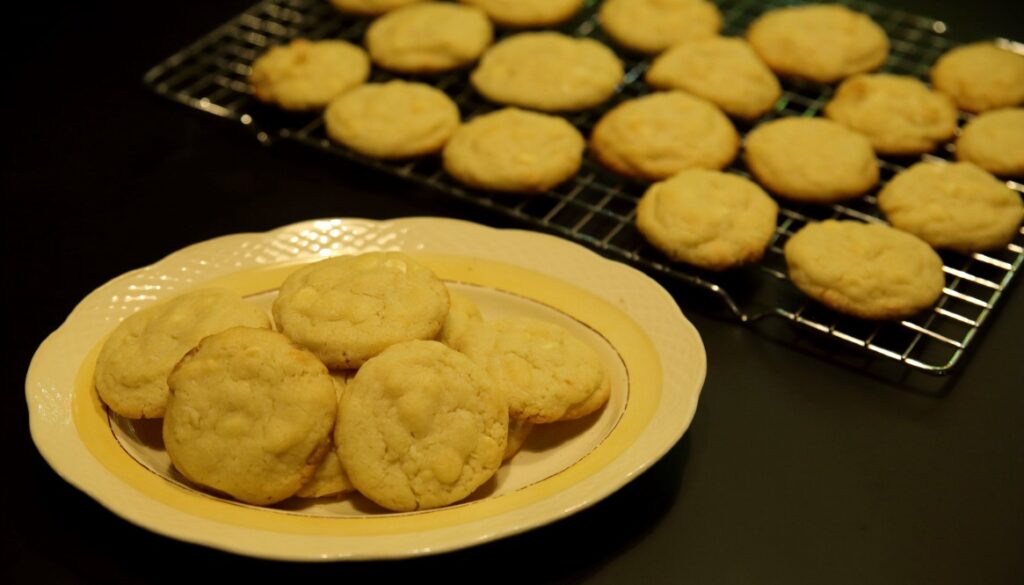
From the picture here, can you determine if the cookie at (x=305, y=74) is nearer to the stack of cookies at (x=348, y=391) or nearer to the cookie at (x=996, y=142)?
the stack of cookies at (x=348, y=391)

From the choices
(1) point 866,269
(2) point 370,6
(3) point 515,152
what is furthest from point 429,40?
(1) point 866,269

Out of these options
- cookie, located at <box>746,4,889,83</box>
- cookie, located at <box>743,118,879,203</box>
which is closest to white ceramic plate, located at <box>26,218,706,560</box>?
cookie, located at <box>743,118,879,203</box>

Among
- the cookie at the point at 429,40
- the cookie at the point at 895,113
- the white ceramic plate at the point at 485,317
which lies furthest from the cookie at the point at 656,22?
the white ceramic plate at the point at 485,317

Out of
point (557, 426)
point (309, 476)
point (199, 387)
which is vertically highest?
point (199, 387)

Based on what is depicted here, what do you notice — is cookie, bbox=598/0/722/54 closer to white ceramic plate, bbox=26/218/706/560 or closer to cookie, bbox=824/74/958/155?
cookie, bbox=824/74/958/155

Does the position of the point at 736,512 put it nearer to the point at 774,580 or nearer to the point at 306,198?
the point at 774,580

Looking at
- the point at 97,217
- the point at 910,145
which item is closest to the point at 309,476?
the point at 97,217
